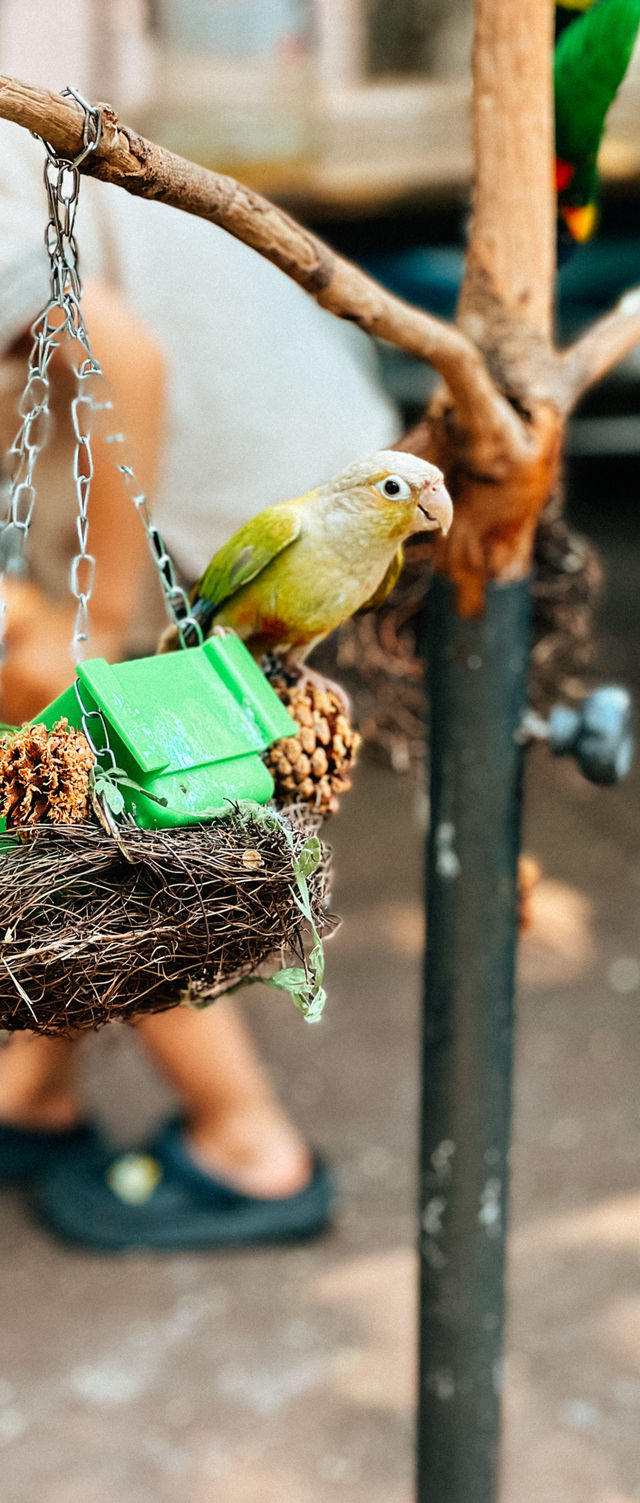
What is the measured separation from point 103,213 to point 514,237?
1.02 metres

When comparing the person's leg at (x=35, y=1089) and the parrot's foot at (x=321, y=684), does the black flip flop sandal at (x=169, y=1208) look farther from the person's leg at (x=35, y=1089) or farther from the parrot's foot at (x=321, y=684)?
the parrot's foot at (x=321, y=684)

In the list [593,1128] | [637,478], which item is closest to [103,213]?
[593,1128]

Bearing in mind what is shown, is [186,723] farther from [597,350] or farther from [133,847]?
[597,350]

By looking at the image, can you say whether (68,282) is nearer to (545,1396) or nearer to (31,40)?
(545,1396)

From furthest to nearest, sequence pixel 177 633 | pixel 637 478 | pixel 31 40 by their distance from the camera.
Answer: pixel 637 478, pixel 31 40, pixel 177 633

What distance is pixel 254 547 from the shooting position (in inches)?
30.4

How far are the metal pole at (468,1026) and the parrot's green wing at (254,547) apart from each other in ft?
1.33

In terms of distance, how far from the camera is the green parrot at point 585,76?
1.06 metres

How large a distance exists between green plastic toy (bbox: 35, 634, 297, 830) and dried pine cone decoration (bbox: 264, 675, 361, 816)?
0.07 ft

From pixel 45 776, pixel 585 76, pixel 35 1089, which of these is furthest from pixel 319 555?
pixel 35 1089

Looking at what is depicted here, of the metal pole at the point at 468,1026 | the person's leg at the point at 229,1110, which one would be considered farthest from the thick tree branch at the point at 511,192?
the person's leg at the point at 229,1110

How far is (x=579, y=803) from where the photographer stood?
3.65m

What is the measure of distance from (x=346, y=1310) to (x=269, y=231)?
1.60m

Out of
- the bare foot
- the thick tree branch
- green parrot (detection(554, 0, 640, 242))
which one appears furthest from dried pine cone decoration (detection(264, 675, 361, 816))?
the bare foot
